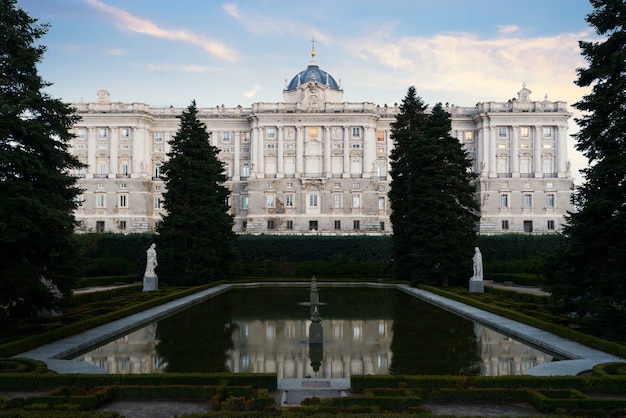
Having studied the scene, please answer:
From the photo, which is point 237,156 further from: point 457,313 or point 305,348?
point 305,348

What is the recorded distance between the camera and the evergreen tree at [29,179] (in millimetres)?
13734

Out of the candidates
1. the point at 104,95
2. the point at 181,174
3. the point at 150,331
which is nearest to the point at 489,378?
the point at 150,331

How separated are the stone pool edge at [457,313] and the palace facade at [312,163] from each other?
43.9 metres

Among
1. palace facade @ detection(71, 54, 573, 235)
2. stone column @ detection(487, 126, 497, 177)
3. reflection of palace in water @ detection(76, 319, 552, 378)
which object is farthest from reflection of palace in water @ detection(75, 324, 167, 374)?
stone column @ detection(487, 126, 497, 177)

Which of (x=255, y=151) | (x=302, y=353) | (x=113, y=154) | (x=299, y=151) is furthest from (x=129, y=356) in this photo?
(x=113, y=154)

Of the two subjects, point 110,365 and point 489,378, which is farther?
point 110,365

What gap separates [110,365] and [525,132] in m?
68.5

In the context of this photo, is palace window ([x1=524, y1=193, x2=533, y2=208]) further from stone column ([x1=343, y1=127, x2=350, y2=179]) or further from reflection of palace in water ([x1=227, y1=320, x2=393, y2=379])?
reflection of palace in water ([x1=227, y1=320, x2=393, y2=379])

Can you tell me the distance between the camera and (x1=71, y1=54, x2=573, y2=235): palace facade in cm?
6900

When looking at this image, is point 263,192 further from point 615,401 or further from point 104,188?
point 615,401

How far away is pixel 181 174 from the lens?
3375cm

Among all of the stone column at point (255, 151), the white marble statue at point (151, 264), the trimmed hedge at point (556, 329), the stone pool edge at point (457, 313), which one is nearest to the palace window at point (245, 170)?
the stone column at point (255, 151)

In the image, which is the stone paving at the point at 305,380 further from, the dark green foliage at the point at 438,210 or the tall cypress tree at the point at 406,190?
the tall cypress tree at the point at 406,190

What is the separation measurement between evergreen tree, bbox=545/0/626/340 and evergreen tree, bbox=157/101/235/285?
21.5 meters
